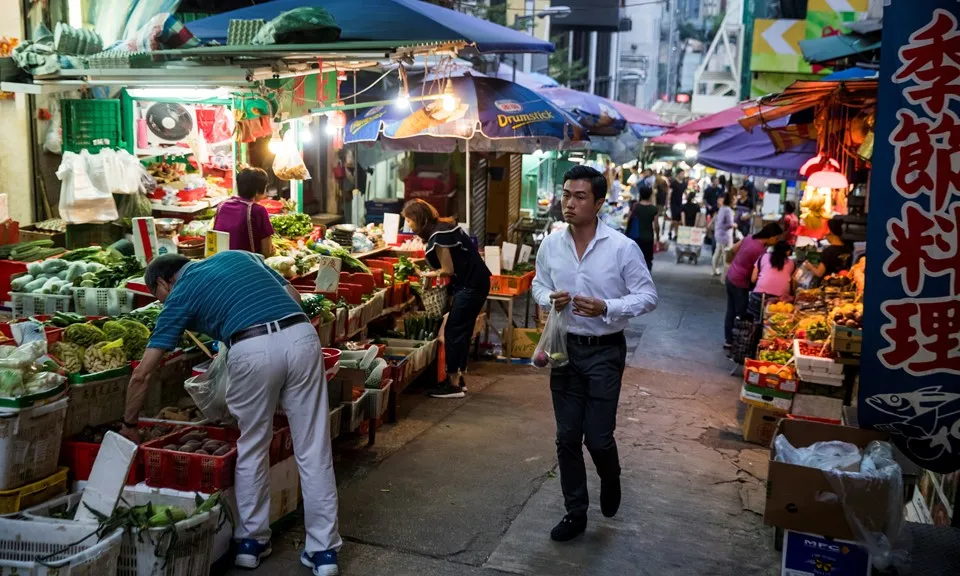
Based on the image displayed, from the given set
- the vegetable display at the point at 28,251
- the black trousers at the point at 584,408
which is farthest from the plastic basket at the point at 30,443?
the vegetable display at the point at 28,251

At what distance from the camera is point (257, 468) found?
499 cm

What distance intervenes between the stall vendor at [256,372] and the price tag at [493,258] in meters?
6.10

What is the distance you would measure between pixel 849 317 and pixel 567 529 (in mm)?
3827

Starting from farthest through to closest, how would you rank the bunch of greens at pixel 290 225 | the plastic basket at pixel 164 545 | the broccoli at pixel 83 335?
the bunch of greens at pixel 290 225 < the broccoli at pixel 83 335 < the plastic basket at pixel 164 545

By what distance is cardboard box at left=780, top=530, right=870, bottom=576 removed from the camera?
4648 mm

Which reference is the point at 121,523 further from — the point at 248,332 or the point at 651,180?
the point at 651,180

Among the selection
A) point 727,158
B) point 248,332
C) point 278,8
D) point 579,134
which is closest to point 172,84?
point 278,8

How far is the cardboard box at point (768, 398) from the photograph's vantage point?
26.5ft

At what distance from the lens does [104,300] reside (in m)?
7.00

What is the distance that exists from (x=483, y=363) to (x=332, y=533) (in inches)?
242

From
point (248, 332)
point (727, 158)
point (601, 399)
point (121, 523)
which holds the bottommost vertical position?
→ point (121, 523)

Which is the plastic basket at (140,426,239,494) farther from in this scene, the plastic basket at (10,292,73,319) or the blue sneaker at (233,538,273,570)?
the plastic basket at (10,292,73,319)

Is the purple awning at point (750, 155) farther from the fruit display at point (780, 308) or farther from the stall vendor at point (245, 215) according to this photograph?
the stall vendor at point (245, 215)

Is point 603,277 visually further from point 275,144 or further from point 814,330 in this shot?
point 275,144
